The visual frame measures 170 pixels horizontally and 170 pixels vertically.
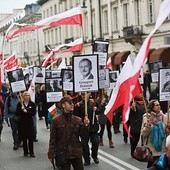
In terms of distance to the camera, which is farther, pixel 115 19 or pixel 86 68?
pixel 115 19

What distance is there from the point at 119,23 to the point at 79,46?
24.6 metres

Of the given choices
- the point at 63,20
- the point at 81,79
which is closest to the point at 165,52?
the point at 63,20

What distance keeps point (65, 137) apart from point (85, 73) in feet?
7.10

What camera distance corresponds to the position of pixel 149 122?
8.28m

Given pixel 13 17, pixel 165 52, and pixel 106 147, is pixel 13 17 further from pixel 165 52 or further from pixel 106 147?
pixel 106 147

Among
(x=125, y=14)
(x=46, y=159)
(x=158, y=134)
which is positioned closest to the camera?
(x=158, y=134)

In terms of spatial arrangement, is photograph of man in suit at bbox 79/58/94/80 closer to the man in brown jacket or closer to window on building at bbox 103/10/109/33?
the man in brown jacket

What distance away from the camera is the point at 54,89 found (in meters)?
14.5

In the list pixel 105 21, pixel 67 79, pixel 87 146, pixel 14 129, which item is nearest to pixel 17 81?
pixel 67 79

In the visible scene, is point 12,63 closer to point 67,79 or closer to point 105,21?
point 67,79

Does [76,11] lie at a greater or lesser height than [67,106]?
greater

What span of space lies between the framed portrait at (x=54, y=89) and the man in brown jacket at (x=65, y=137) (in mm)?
6545

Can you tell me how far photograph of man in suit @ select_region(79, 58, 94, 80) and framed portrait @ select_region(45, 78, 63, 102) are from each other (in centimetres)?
473

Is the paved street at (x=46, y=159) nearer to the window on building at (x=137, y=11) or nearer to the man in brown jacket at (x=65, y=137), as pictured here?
the man in brown jacket at (x=65, y=137)
